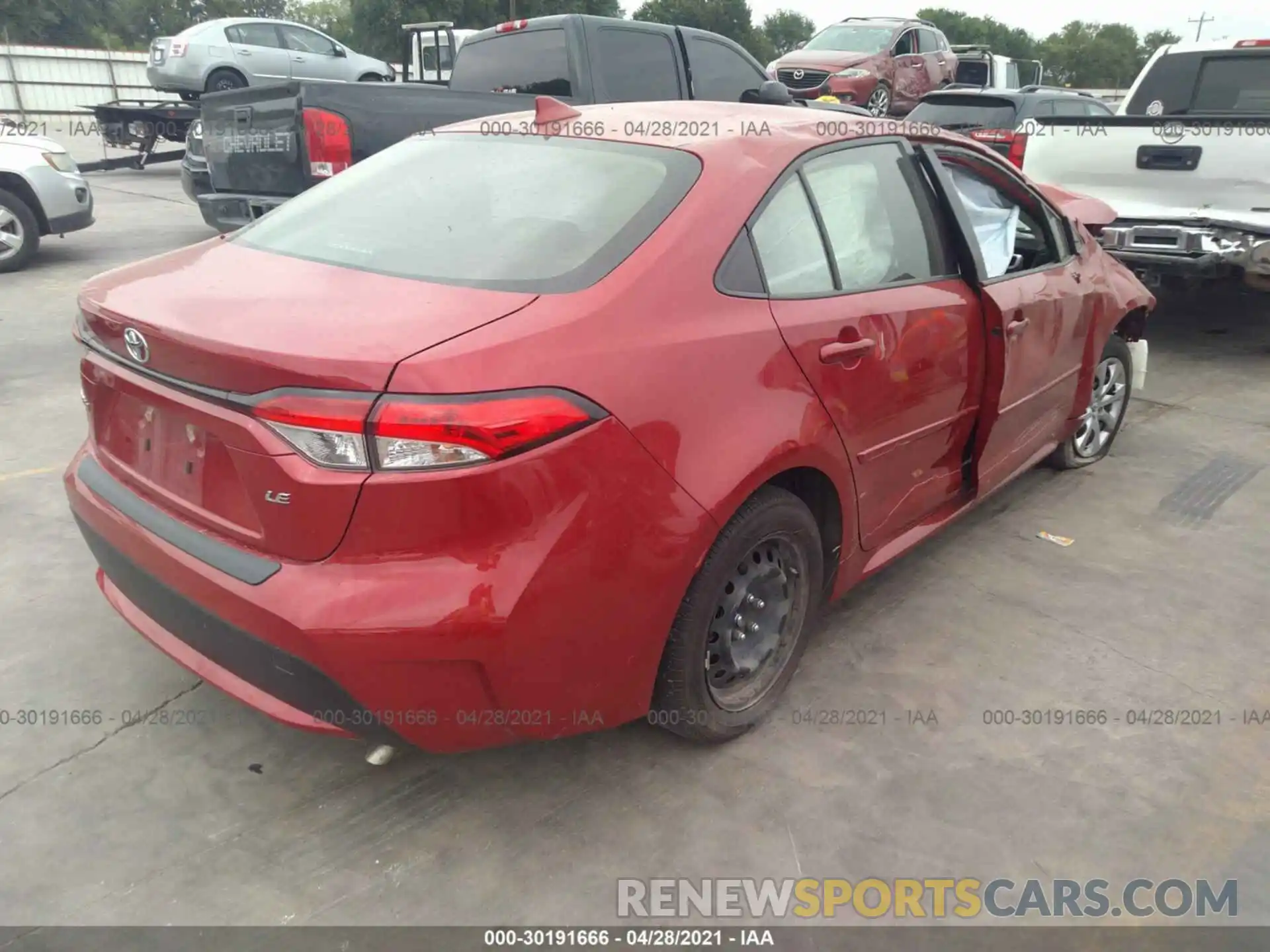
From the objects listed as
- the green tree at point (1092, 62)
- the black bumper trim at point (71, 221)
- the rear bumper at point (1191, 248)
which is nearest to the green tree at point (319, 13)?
the green tree at point (1092, 62)

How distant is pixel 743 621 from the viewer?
8.54 feet

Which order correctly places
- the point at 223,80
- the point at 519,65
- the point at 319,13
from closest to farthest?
the point at 519,65
the point at 223,80
the point at 319,13

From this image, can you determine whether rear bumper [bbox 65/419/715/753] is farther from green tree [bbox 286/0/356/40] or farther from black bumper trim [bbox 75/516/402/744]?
green tree [bbox 286/0/356/40]

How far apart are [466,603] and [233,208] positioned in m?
6.00

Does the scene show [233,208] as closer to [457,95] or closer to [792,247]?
[457,95]

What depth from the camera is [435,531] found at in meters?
1.91

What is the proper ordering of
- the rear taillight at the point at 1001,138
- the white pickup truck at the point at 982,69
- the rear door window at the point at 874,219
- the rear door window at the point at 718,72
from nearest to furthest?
1. the rear door window at the point at 874,219
2. the rear taillight at the point at 1001,138
3. the rear door window at the point at 718,72
4. the white pickup truck at the point at 982,69

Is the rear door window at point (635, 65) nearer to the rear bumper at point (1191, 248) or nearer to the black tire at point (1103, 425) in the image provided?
the rear bumper at point (1191, 248)

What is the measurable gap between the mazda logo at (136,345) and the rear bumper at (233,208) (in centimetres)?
485

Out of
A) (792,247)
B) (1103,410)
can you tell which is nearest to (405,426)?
(792,247)

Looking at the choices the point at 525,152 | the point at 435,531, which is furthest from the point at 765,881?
the point at 525,152

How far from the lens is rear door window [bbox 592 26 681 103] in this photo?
7109 millimetres

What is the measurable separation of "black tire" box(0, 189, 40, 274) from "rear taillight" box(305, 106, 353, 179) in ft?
11.3

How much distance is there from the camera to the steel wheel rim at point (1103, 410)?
14.9ft
